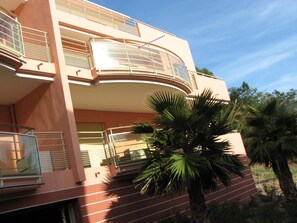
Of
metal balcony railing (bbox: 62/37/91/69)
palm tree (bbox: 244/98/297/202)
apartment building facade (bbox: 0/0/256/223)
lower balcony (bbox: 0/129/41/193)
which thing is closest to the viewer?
lower balcony (bbox: 0/129/41/193)

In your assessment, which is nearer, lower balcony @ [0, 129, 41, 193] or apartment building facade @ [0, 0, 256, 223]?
lower balcony @ [0, 129, 41, 193]

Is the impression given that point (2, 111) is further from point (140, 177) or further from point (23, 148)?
point (140, 177)

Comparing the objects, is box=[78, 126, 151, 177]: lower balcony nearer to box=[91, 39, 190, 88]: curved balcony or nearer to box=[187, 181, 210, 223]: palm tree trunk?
box=[187, 181, 210, 223]: palm tree trunk

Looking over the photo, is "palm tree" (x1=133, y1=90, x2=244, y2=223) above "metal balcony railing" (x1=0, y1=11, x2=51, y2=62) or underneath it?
underneath

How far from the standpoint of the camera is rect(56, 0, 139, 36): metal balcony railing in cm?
1703

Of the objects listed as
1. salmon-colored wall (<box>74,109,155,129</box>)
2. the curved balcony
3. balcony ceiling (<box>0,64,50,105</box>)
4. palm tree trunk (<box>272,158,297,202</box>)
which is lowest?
palm tree trunk (<box>272,158,297,202</box>)

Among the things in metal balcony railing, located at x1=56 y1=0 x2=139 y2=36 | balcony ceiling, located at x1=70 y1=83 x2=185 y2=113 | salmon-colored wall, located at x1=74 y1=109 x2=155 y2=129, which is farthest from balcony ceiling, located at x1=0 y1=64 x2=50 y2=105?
metal balcony railing, located at x1=56 y1=0 x2=139 y2=36

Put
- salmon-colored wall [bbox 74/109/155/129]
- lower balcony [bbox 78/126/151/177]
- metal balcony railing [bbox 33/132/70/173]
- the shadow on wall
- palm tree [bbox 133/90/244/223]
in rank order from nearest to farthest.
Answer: palm tree [bbox 133/90/244/223] → metal balcony railing [bbox 33/132/70/173] → the shadow on wall → lower balcony [bbox 78/126/151/177] → salmon-colored wall [bbox 74/109/155/129]

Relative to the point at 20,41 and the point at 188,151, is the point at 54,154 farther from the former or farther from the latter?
the point at 188,151

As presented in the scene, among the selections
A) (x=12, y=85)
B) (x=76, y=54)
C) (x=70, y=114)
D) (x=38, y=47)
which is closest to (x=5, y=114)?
(x=12, y=85)

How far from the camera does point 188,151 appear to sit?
10.3m

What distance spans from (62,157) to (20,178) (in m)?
2.97

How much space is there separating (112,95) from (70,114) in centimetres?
385

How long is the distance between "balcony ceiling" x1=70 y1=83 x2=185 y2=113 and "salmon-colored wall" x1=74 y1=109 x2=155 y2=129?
0.25 meters
